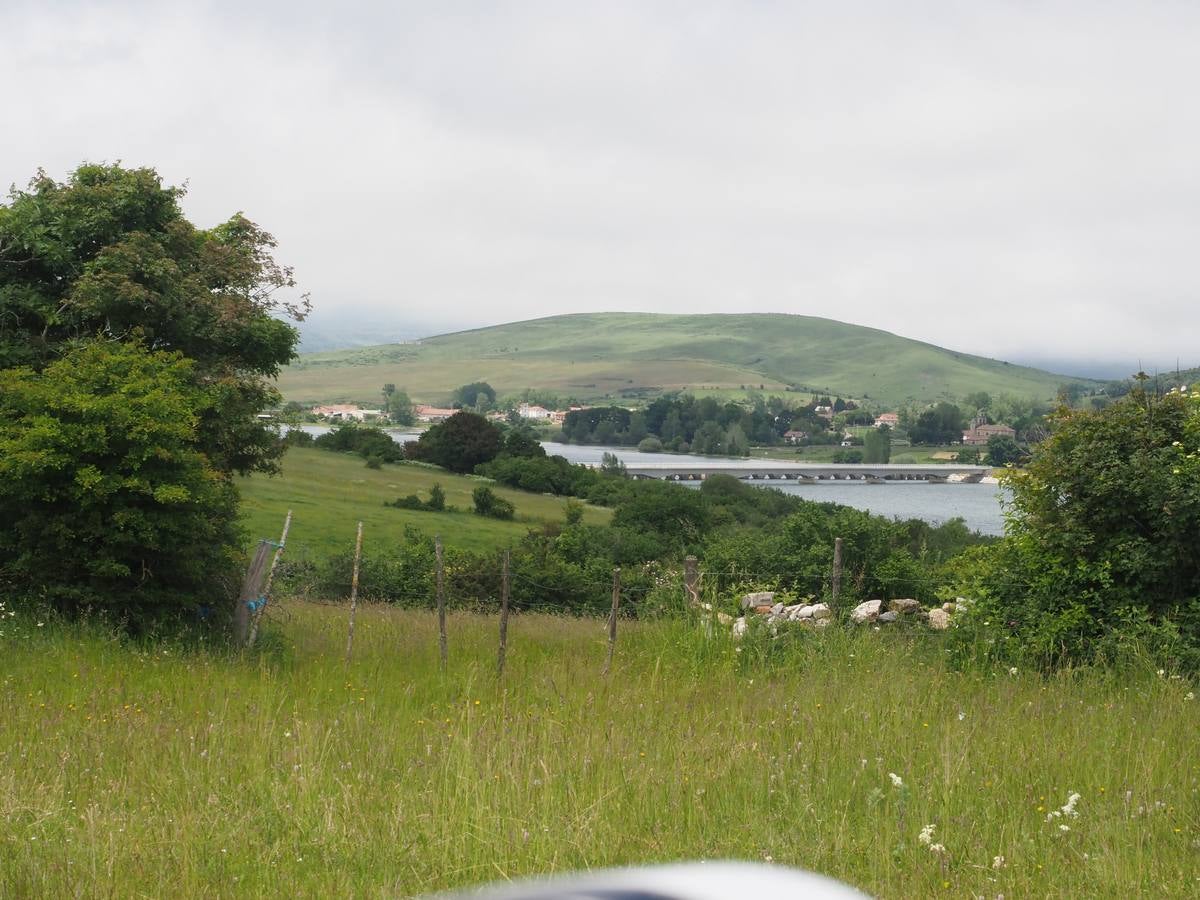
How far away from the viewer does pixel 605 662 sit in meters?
12.4

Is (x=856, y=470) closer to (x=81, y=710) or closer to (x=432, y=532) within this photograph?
(x=432, y=532)

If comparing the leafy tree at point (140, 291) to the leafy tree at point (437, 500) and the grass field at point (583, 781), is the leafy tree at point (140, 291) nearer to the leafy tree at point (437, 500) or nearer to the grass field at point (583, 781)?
the grass field at point (583, 781)

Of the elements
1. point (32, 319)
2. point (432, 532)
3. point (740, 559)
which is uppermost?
point (32, 319)

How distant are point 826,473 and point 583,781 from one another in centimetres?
12768

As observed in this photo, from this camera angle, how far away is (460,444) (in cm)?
10862

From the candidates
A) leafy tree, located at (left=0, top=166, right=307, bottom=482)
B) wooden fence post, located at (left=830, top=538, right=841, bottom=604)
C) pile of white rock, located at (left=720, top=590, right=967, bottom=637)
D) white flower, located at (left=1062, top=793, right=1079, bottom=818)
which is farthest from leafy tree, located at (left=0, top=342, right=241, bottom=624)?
white flower, located at (left=1062, top=793, right=1079, bottom=818)

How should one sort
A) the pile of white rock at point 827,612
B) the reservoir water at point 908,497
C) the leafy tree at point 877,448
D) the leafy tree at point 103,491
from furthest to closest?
the leafy tree at point 877,448
the reservoir water at point 908,497
the leafy tree at point 103,491
the pile of white rock at point 827,612

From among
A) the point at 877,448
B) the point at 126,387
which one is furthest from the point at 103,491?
the point at 877,448

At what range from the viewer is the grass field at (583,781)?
5340 mm

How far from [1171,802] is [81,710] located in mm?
7988

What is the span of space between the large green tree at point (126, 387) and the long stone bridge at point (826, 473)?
101m

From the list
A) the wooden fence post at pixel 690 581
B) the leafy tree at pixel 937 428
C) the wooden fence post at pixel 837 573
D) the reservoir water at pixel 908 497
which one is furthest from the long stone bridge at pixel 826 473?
the wooden fence post at pixel 837 573

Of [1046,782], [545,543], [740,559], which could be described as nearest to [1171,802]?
[1046,782]

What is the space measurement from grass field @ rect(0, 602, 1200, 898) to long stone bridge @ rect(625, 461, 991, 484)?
112 metres
